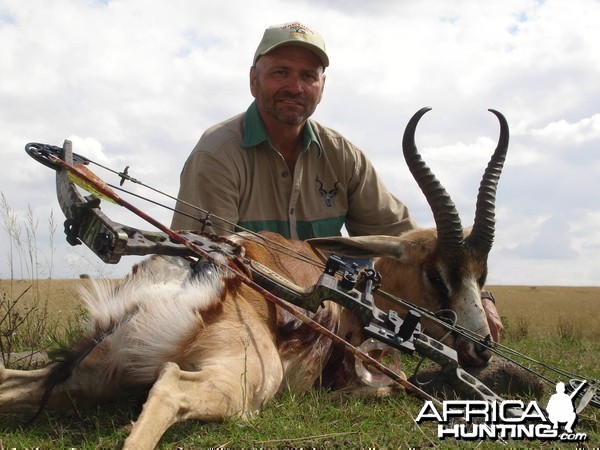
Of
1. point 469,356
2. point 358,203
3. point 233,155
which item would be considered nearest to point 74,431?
point 469,356

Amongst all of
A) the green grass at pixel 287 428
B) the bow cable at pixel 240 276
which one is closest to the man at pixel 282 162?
the bow cable at pixel 240 276

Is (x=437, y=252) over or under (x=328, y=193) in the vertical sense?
under

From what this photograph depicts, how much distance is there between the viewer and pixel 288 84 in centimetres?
572

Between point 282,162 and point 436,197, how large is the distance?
1.65m

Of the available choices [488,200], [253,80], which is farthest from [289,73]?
[488,200]

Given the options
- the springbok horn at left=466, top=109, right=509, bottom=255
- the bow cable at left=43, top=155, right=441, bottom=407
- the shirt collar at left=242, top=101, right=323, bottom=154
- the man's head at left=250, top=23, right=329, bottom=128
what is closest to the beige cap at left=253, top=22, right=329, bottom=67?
the man's head at left=250, top=23, right=329, bottom=128

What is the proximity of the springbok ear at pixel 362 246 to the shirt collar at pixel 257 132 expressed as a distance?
159cm

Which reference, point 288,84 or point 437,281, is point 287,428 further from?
point 288,84

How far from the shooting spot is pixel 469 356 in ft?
13.2

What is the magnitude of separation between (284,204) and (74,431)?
3.24 metres

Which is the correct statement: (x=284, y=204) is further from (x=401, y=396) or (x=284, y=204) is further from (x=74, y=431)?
(x=74, y=431)

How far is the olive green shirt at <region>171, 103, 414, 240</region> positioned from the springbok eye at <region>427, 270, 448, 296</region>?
5.15ft

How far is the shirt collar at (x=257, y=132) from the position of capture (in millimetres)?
5695

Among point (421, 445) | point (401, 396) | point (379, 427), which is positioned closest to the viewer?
point (421, 445)
